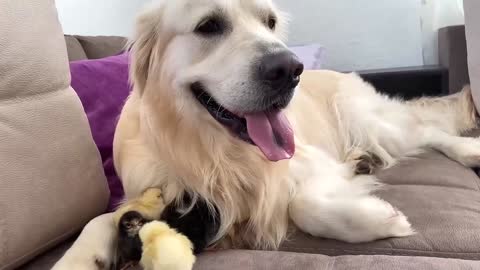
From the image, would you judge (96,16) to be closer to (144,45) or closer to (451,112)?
(144,45)

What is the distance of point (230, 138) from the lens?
1310 mm

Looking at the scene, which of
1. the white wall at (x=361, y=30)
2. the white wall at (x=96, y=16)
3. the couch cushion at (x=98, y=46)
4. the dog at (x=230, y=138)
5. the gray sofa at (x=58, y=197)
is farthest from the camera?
the white wall at (x=361, y=30)

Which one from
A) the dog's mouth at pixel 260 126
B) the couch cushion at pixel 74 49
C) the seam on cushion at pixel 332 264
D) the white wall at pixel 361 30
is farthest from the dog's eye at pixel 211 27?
the white wall at pixel 361 30

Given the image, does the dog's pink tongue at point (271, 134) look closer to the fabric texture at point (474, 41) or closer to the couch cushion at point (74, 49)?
the couch cushion at point (74, 49)

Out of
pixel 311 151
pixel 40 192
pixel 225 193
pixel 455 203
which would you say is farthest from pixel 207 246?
pixel 455 203

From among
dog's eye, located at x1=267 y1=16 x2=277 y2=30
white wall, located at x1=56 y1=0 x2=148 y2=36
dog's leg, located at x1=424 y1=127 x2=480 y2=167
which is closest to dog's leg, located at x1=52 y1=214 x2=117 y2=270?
dog's eye, located at x1=267 y1=16 x2=277 y2=30

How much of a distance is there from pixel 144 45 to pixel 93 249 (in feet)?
1.94

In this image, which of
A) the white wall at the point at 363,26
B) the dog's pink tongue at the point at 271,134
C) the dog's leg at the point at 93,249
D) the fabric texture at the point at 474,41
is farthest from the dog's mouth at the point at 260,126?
the white wall at the point at 363,26

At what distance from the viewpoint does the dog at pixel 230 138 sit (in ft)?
3.75

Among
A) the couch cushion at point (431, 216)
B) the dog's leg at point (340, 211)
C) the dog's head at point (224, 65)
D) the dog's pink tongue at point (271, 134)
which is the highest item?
the dog's head at point (224, 65)

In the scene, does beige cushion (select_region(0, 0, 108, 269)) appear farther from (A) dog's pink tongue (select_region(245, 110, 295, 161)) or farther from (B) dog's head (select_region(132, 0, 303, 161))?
(A) dog's pink tongue (select_region(245, 110, 295, 161))

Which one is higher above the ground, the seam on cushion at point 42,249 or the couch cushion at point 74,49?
the couch cushion at point 74,49

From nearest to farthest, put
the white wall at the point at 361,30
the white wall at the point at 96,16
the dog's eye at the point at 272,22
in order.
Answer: the dog's eye at the point at 272,22, the white wall at the point at 96,16, the white wall at the point at 361,30

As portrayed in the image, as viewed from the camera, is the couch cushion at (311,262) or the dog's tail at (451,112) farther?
the dog's tail at (451,112)
